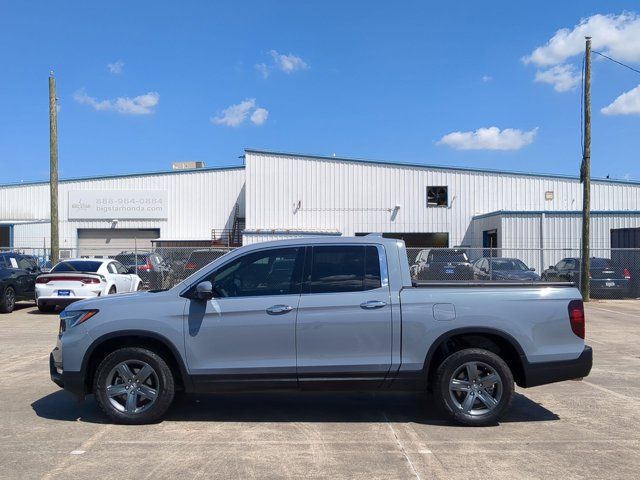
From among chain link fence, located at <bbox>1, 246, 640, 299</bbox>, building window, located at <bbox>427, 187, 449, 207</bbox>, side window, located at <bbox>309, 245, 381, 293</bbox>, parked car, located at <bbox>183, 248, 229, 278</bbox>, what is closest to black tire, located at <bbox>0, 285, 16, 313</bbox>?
chain link fence, located at <bbox>1, 246, 640, 299</bbox>

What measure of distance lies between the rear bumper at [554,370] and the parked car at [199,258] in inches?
579

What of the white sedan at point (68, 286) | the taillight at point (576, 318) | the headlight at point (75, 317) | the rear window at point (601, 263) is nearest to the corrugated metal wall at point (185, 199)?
the rear window at point (601, 263)

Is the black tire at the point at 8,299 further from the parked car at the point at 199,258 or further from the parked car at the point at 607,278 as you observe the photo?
the parked car at the point at 607,278

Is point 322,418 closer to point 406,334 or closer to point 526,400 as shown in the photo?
point 406,334

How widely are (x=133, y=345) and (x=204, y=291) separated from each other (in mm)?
1024

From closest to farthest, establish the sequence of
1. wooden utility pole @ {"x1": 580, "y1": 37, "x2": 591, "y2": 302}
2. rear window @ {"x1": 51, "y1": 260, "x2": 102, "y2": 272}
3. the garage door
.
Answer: rear window @ {"x1": 51, "y1": 260, "x2": 102, "y2": 272}
wooden utility pole @ {"x1": 580, "y1": 37, "x2": 591, "y2": 302}
the garage door

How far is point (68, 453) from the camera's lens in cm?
525

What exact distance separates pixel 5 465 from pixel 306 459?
2498 millimetres

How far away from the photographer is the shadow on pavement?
251 inches

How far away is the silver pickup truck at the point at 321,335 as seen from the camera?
5898 mm

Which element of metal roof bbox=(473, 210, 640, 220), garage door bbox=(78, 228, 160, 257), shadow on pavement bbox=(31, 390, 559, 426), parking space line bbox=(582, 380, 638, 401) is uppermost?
metal roof bbox=(473, 210, 640, 220)

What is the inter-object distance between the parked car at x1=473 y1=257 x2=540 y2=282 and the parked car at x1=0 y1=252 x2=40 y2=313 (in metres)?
13.8

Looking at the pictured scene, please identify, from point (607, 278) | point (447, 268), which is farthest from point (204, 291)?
point (607, 278)

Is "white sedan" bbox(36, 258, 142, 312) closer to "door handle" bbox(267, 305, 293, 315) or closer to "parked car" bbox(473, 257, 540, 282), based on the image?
"door handle" bbox(267, 305, 293, 315)
